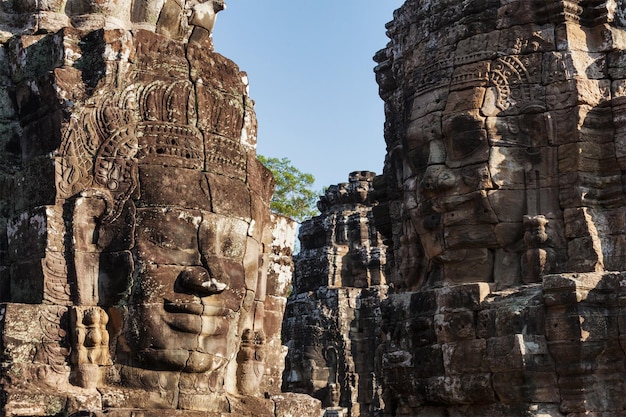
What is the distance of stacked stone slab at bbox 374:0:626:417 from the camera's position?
9.73 metres

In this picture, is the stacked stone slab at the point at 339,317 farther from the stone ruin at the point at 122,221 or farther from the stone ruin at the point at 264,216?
the stone ruin at the point at 122,221

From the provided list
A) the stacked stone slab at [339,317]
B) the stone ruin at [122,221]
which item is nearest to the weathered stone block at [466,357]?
the stone ruin at [122,221]

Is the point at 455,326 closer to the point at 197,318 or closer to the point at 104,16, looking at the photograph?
the point at 197,318

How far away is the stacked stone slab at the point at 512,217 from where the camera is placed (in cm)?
973

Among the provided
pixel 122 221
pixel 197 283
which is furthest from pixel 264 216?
pixel 122 221

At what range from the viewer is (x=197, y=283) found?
680cm

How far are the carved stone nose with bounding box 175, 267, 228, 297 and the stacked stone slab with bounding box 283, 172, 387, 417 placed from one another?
1643cm

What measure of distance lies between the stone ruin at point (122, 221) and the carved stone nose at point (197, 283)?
1 cm

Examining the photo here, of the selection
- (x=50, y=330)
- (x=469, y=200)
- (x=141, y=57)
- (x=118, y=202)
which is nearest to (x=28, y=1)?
(x=141, y=57)

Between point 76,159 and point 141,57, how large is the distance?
0.92 m

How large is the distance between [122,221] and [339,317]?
17557mm

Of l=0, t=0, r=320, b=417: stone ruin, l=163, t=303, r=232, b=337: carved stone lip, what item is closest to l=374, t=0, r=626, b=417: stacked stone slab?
l=0, t=0, r=320, b=417: stone ruin

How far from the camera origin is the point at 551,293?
973 centimetres

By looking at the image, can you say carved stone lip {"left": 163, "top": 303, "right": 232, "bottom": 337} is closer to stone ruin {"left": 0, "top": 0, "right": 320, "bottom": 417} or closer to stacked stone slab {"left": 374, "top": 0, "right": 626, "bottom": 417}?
stone ruin {"left": 0, "top": 0, "right": 320, "bottom": 417}
